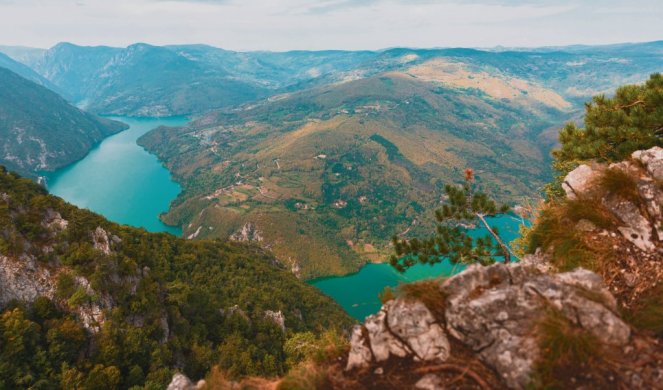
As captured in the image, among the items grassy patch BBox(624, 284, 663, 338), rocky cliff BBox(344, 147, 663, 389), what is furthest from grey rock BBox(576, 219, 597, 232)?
grassy patch BBox(624, 284, 663, 338)

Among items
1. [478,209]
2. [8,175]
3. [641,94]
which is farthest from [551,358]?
[8,175]

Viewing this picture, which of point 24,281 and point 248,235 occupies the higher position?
point 24,281

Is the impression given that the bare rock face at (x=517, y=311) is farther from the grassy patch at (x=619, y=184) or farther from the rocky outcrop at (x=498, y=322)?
the grassy patch at (x=619, y=184)

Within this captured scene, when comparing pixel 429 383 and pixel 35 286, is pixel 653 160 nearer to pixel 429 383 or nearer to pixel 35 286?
pixel 429 383

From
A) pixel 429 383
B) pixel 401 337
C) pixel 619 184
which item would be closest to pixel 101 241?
Result: pixel 401 337

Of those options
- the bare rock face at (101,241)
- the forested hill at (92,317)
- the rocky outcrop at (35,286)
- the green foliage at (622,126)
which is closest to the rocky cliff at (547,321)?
the green foliage at (622,126)

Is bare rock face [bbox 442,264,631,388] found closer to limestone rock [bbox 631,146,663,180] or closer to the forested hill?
limestone rock [bbox 631,146,663,180]

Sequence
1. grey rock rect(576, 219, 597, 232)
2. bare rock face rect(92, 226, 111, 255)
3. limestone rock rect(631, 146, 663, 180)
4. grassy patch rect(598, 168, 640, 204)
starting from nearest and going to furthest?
grey rock rect(576, 219, 597, 232) → grassy patch rect(598, 168, 640, 204) → limestone rock rect(631, 146, 663, 180) → bare rock face rect(92, 226, 111, 255)
